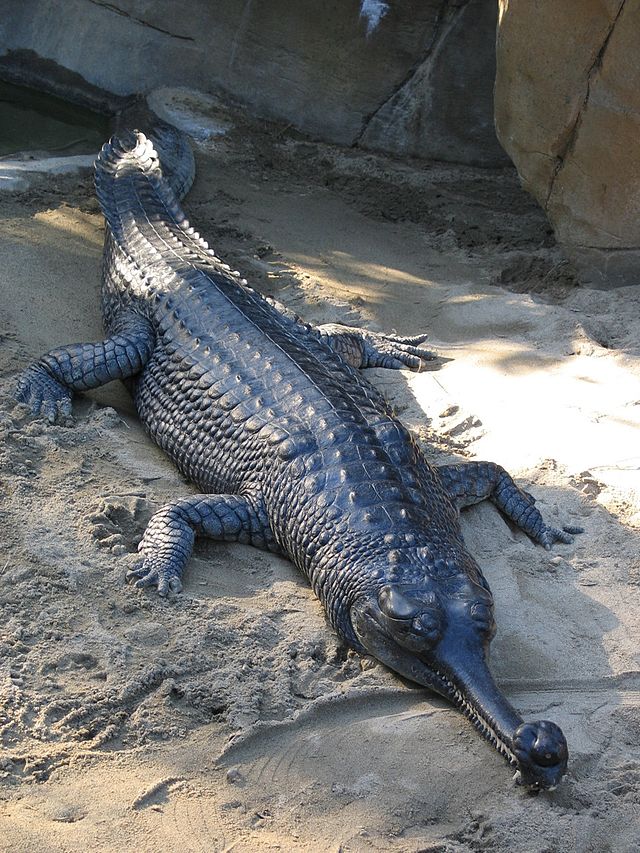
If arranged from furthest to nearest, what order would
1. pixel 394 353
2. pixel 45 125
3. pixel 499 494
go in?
pixel 45 125, pixel 394 353, pixel 499 494

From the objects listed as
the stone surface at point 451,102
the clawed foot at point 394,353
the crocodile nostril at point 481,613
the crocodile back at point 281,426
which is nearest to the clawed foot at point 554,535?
the crocodile back at point 281,426

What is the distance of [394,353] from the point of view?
19.5ft

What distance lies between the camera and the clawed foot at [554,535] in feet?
14.2

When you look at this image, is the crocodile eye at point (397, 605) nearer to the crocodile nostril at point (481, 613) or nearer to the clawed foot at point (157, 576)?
the crocodile nostril at point (481, 613)

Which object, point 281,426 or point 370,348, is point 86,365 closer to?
point 281,426

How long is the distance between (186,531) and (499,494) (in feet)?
4.82

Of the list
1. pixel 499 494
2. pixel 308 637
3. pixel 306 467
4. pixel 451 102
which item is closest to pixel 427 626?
pixel 308 637

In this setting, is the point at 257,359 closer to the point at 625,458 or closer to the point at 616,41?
the point at 625,458

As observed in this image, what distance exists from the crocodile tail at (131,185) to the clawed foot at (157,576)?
2.99 metres

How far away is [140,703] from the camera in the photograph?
10.4 feet

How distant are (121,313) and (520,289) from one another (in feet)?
9.01

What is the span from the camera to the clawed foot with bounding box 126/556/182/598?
12.2 ft

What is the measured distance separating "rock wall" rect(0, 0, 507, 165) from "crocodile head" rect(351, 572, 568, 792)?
6001 millimetres

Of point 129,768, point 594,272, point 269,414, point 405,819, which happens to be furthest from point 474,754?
point 594,272
